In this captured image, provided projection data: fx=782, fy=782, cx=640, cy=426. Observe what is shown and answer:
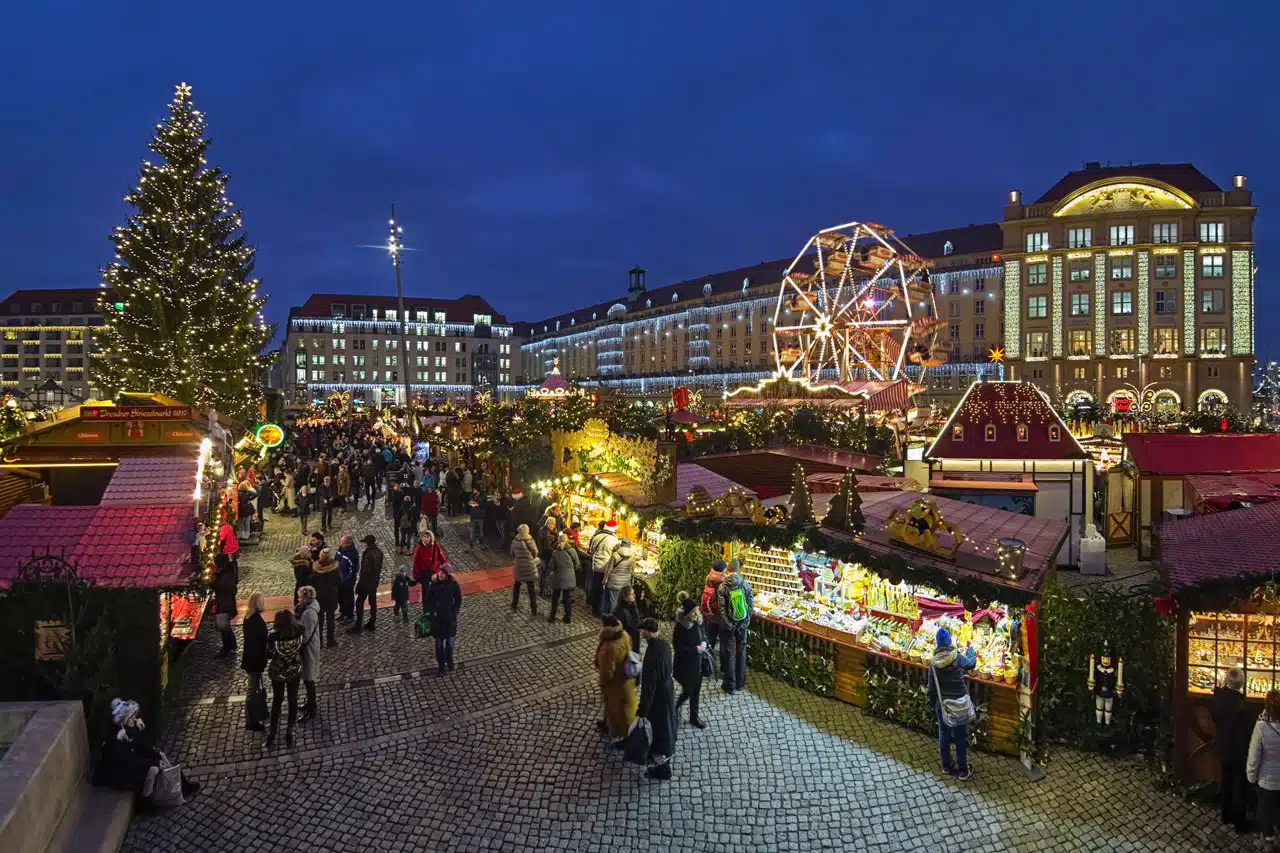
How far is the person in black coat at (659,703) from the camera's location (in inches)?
295

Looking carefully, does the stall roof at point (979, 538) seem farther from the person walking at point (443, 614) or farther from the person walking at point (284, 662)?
the person walking at point (284, 662)

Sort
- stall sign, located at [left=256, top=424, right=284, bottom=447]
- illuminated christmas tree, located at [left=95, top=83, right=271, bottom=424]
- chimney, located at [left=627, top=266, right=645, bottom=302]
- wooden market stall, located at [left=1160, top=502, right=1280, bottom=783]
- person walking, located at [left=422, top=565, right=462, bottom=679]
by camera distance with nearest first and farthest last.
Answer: wooden market stall, located at [left=1160, top=502, right=1280, bottom=783]
person walking, located at [left=422, top=565, right=462, bottom=679]
illuminated christmas tree, located at [left=95, top=83, right=271, bottom=424]
stall sign, located at [left=256, top=424, right=284, bottom=447]
chimney, located at [left=627, top=266, right=645, bottom=302]

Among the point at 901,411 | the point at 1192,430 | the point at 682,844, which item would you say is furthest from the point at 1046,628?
the point at 901,411

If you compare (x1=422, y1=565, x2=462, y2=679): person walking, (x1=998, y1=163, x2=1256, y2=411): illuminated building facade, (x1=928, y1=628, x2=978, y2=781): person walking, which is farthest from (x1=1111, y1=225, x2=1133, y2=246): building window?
(x1=422, y1=565, x2=462, y2=679): person walking

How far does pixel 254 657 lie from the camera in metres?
8.33

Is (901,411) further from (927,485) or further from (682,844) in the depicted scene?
(682,844)

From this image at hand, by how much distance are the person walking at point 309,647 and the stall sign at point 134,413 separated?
7294 mm

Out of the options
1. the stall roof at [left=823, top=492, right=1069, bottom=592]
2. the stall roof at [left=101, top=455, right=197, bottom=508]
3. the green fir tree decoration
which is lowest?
the stall roof at [left=823, top=492, right=1069, bottom=592]

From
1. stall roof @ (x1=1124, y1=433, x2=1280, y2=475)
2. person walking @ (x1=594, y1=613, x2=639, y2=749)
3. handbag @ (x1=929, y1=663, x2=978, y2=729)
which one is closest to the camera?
handbag @ (x1=929, y1=663, x2=978, y2=729)

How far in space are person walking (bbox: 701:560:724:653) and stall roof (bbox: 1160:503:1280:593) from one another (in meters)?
4.66

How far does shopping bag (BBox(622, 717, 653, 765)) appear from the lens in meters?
7.47

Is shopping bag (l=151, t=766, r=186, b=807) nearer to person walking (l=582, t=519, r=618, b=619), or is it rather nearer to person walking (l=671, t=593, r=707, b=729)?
person walking (l=671, t=593, r=707, b=729)

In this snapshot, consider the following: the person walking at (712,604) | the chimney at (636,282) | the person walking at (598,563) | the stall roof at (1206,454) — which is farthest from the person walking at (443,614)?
the chimney at (636,282)

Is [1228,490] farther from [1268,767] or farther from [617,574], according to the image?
[617,574]
